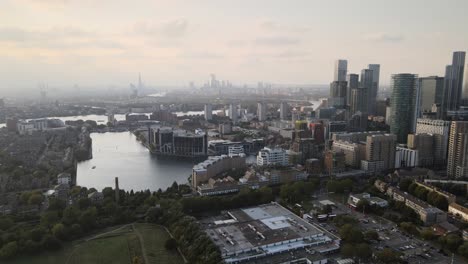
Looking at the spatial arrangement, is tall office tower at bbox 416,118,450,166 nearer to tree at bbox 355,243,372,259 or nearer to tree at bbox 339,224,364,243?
tree at bbox 339,224,364,243

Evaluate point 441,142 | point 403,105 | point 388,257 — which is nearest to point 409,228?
point 388,257

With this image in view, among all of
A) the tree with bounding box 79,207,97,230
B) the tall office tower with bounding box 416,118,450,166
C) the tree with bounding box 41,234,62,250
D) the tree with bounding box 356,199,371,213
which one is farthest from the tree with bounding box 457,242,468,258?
the tall office tower with bounding box 416,118,450,166

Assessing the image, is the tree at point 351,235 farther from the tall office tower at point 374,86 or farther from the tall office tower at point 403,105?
the tall office tower at point 374,86

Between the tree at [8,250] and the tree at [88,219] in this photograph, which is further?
the tree at [88,219]

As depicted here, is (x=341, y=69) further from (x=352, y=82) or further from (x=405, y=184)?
(x=405, y=184)

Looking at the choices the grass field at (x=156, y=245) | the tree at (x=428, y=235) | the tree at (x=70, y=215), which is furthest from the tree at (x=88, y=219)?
the tree at (x=428, y=235)

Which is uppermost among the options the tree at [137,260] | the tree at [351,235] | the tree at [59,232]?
the tree at [351,235]

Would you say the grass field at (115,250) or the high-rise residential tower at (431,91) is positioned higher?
the high-rise residential tower at (431,91)

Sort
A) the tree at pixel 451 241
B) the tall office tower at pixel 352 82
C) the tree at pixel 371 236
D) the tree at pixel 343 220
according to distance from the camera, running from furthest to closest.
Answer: the tall office tower at pixel 352 82, the tree at pixel 343 220, the tree at pixel 371 236, the tree at pixel 451 241
